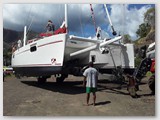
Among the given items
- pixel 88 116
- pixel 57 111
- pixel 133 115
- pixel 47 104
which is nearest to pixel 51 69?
pixel 47 104

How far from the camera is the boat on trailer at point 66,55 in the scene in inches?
270

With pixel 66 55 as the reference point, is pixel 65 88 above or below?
below

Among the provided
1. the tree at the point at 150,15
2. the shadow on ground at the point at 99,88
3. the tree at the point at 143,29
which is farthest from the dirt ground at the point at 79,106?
the tree at the point at 143,29

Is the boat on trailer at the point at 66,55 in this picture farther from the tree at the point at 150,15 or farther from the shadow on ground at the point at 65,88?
the tree at the point at 150,15

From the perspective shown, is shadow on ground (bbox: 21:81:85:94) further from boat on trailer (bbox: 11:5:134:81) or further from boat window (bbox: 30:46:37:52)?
boat window (bbox: 30:46:37:52)

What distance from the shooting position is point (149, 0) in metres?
5.32

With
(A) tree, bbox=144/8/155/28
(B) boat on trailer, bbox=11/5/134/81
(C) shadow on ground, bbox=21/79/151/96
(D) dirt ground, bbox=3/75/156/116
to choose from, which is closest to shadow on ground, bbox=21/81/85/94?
(C) shadow on ground, bbox=21/79/151/96

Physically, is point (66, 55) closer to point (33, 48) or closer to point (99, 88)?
point (33, 48)

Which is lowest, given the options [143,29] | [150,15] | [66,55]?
[66,55]

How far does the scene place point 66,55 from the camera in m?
7.30

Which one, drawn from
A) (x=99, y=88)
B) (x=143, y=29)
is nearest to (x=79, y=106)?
(x=99, y=88)

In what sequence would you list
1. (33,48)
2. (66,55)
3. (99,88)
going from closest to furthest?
(66,55), (33,48), (99,88)

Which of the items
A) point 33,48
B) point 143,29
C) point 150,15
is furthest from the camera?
Answer: point 143,29

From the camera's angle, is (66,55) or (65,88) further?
(65,88)
